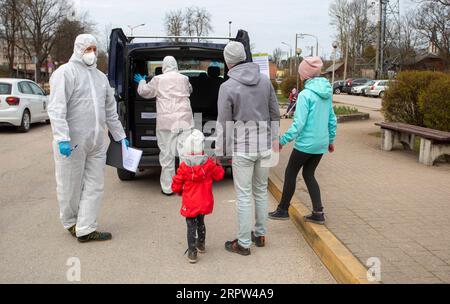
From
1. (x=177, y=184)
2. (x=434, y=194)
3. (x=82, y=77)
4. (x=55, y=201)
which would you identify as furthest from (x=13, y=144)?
(x=434, y=194)

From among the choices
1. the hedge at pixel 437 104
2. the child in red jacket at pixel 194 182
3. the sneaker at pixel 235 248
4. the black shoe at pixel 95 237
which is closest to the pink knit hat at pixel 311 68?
the child in red jacket at pixel 194 182

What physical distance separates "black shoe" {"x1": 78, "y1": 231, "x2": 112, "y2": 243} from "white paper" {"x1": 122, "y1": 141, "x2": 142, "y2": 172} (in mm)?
758

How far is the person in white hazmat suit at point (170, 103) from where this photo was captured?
20.8ft

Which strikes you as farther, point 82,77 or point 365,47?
point 365,47

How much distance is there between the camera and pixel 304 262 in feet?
14.0

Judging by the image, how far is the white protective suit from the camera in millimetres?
4406

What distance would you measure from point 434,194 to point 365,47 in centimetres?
7995

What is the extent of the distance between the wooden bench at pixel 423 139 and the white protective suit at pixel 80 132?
5.80 meters

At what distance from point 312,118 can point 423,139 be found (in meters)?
4.43

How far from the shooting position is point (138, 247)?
4629 mm

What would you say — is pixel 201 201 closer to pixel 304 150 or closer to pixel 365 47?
pixel 304 150

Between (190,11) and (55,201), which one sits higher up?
(190,11)

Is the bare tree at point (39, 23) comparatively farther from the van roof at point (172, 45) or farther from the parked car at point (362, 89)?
the van roof at point (172, 45)

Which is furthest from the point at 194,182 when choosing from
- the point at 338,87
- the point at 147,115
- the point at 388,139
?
the point at 338,87
